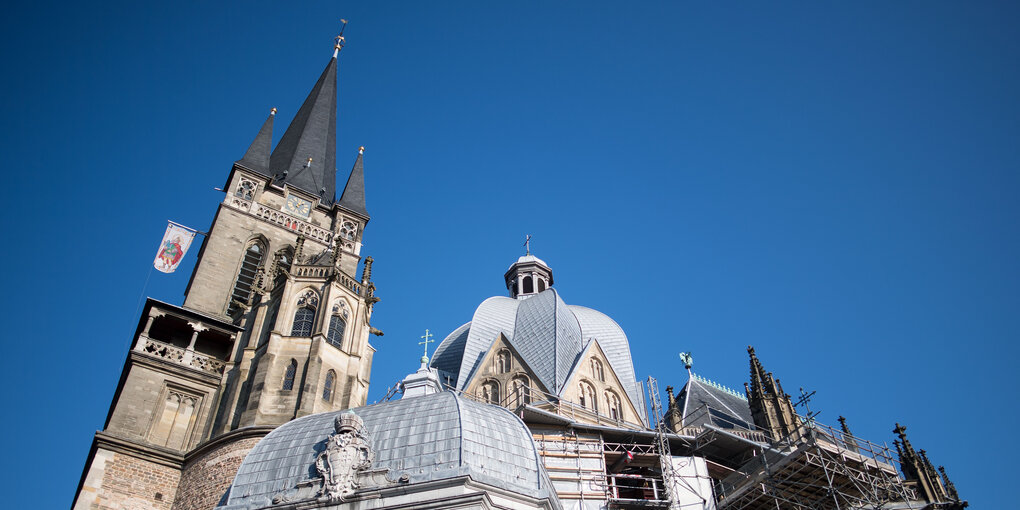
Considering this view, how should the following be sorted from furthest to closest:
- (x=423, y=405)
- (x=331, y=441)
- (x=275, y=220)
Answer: (x=275, y=220)
(x=423, y=405)
(x=331, y=441)

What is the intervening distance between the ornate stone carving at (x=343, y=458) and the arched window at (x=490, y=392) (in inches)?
739

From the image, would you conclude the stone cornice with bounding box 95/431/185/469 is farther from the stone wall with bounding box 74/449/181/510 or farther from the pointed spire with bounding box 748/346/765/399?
the pointed spire with bounding box 748/346/765/399

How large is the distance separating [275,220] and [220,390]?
10399 millimetres

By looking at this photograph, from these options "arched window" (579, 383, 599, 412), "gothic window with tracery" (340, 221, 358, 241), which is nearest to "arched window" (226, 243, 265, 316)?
"gothic window with tracery" (340, 221, 358, 241)

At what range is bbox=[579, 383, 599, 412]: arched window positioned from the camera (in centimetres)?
3666

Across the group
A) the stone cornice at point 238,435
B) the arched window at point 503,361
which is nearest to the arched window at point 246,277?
the stone cornice at point 238,435

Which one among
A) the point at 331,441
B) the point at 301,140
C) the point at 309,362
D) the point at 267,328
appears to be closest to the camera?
the point at 331,441

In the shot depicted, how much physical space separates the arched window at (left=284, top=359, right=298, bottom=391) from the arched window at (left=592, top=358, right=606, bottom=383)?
1623 centimetres

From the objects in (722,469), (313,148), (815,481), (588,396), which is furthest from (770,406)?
(313,148)

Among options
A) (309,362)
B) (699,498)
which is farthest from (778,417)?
(309,362)

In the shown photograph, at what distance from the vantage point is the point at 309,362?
1001 inches

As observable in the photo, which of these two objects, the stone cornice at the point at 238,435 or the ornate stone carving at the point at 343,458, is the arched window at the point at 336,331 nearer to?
the stone cornice at the point at 238,435

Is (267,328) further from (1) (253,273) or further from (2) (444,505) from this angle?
(2) (444,505)

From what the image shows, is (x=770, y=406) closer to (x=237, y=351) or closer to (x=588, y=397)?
(x=588, y=397)
